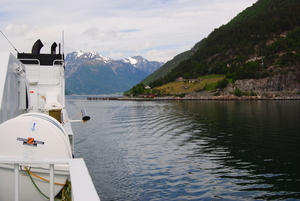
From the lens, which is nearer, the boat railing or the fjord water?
the boat railing

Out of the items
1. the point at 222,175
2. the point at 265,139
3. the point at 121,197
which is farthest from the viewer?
the point at 265,139

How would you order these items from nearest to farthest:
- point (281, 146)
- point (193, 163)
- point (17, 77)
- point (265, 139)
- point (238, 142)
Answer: point (17, 77) < point (193, 163) < point (281, 146) < point (238, 142) < point (265, 139)

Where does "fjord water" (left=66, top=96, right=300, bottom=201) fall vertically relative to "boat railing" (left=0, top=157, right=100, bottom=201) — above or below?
below

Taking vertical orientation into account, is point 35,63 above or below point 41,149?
above

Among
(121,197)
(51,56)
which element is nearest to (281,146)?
(121,197)

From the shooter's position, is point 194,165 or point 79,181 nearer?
point 79,181

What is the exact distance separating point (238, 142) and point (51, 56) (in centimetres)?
2111

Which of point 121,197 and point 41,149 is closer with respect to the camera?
point 41,149

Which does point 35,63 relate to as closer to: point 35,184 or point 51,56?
point 51,56

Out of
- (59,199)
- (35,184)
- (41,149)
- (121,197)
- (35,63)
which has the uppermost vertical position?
(35,63)

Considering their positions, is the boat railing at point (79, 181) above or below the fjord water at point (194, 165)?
above

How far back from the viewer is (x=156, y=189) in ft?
58.9

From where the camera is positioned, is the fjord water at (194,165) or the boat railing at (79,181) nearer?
the boat railing at (79,181)

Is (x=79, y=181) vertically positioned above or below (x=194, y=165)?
above
